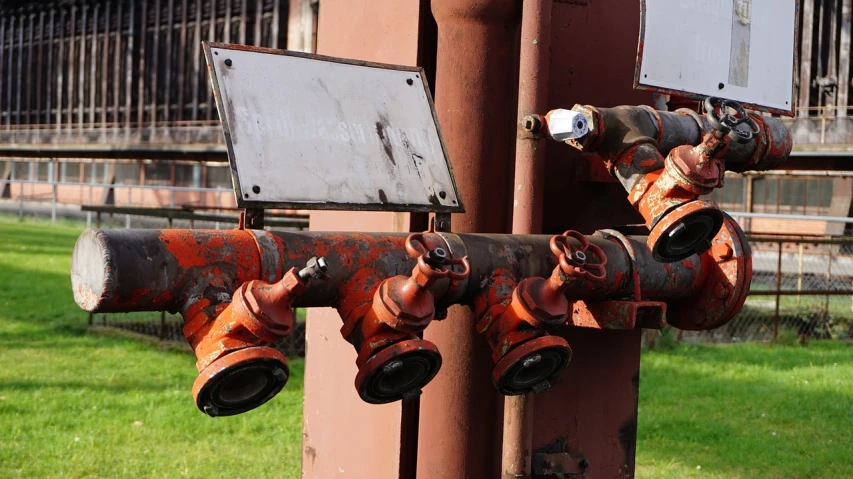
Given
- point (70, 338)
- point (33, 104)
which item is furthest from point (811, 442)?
point (33, 104)

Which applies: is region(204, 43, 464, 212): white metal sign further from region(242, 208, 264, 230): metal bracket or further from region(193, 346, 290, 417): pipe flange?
region(193, 346, 290, 417): pipe flange

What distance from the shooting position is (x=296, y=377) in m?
6.39

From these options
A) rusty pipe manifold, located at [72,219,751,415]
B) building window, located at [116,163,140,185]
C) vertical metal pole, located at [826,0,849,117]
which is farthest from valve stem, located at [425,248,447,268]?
building window, located at [116,163,140,185]

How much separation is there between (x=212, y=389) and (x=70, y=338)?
636 cm

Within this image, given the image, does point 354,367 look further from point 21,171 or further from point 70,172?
point 21,171

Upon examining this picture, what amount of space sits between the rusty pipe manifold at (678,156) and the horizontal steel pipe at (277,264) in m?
0.19

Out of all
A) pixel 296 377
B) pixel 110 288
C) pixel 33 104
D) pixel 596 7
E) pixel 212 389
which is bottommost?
pixel 296 377

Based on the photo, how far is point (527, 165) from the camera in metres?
2.51

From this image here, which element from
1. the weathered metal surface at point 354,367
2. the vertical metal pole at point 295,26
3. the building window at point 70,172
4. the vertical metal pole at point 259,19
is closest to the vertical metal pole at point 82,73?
the building window at point 70,172

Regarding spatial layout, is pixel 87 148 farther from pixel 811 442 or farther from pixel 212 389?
pixel 212 389

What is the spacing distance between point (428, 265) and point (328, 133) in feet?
1.50

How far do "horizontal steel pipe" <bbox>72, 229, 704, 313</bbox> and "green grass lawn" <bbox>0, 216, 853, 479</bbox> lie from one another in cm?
249

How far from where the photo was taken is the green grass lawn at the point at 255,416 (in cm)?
457

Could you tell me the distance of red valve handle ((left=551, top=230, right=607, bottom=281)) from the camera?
1.98 meters
